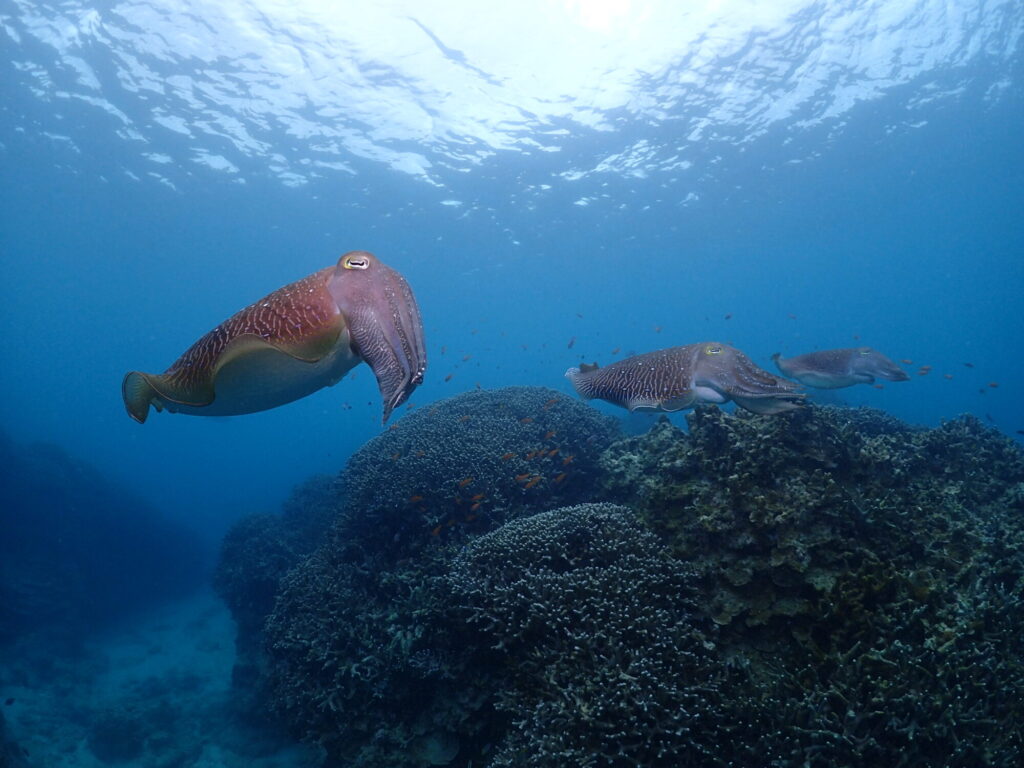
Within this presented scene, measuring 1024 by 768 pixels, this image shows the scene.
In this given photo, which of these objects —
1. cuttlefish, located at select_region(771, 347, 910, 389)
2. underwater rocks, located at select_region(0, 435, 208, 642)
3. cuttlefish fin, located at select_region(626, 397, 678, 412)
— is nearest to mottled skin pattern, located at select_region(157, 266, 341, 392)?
cuttlefish fin, located at select_region(626, 397, 678, 412)

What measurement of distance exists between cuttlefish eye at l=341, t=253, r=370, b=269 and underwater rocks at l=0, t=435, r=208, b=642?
20814 millimetres

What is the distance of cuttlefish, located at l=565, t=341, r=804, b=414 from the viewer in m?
4.51

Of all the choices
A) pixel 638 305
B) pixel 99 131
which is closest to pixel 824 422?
pixel 99 131

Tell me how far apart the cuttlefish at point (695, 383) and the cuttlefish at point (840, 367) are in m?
3.99

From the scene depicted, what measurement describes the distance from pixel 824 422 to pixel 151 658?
1994cm

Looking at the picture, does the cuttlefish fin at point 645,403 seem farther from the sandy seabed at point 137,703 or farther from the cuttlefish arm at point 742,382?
the sandy seabed at point 137,703

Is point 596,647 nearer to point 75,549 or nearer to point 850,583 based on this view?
point 850,583

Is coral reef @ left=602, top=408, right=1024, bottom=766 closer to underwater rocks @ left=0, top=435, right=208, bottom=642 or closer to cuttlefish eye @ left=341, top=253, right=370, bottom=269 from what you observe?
cuttlefish eye @ left=341, top=253, right=370, bottom=269

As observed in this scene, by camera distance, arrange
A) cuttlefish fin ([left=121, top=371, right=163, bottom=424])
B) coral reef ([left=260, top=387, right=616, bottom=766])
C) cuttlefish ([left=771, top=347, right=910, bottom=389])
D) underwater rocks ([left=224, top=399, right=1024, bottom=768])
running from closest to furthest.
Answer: cuttlefish fin ([left=121, top=371, right=163, bottom=424])
underwater rocks ([left=224, top=399, right=1024, bottom=768])
coral reef ([left=260, top=387, right=616, bottom=766])
cuttlefish ([left=771, top=347, right=910, bottom=389])

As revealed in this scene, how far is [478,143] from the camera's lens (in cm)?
2747

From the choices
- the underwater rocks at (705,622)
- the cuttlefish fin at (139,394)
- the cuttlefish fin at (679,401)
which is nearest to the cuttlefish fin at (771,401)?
the cuttlefish fin at (679,401)

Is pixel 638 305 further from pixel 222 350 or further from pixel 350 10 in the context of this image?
pixel 222 350

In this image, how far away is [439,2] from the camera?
17750 millimetres

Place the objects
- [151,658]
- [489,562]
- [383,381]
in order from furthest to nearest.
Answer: [151,658] < [489,562] < [383,381]
